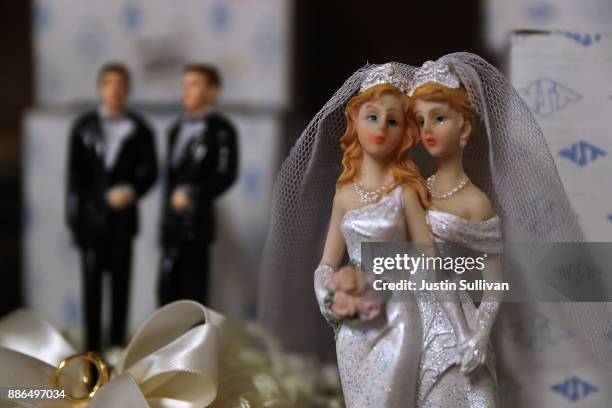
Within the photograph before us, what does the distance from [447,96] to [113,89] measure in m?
0.72

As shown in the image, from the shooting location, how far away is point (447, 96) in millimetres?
719

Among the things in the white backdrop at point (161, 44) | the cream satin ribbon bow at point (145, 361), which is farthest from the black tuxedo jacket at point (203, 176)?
the cream satin ribbon bow at point (145, 361)

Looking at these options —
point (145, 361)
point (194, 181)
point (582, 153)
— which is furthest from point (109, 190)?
point (582, 153)

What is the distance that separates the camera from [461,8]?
49.6 inches

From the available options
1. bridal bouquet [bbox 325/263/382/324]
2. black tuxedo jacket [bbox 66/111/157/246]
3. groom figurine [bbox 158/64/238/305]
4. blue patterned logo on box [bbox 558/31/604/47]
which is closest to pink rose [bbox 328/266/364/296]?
bridal bouquet [bbox 325/263/382/324]

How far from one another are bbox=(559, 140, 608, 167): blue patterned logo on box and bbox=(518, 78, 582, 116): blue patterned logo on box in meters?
0.05

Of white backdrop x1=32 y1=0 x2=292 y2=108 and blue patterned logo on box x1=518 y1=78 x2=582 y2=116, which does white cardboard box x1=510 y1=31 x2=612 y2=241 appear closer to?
blue patterned logo on box x1=518 y1=78 x2=582 y2=116

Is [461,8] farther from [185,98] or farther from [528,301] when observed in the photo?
[528,301]

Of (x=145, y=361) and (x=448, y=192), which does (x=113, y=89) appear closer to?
(x=145, y=361)

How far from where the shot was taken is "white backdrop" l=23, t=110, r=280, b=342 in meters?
1.29

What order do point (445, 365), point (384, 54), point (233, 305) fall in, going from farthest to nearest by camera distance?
point (233, 305) → point (384, 54) → point (445, 365)

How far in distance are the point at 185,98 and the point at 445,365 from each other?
71 cm

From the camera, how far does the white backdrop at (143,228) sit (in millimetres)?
1291

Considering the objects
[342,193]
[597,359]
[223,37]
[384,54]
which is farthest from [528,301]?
[223,37]
